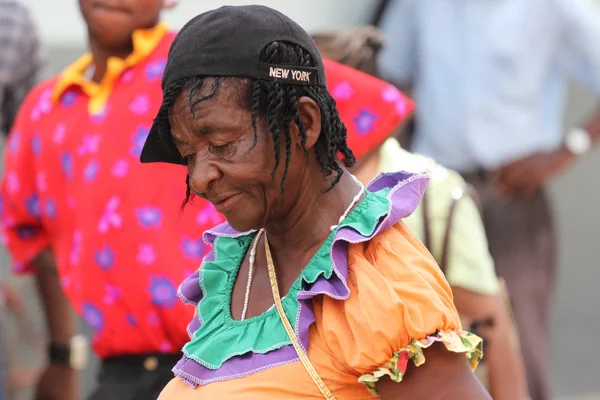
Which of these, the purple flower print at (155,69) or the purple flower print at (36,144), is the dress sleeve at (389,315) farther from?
the purple flower print at (36,144)

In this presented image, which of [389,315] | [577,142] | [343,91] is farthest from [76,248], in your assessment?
[577,142]

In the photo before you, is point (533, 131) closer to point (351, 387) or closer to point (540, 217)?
point (540, 217)

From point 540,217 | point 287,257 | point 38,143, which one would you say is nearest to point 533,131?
point 540,217

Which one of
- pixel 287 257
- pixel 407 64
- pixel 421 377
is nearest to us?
pixel 421 377

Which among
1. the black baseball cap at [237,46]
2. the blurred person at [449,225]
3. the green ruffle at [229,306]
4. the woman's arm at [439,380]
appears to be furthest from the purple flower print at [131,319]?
the woman's arm at [439,380]

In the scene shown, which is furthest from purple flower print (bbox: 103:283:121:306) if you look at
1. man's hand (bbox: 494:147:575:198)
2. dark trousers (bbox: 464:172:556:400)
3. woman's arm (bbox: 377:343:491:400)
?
man's hand (bbox: 494:147:575:198)

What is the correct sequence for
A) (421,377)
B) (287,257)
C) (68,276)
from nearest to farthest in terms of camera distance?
(421,377)
(287,257)
(68,276)

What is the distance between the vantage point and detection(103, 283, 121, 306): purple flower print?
3.95m

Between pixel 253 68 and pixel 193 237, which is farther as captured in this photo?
pixel 193 237

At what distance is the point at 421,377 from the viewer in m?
2.34

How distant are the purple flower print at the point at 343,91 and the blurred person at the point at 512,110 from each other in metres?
1.96

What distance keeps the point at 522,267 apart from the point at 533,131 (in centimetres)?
65

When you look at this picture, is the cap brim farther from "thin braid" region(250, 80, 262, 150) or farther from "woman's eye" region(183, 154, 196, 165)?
"thin braid" region(250, 80, 262, 150)

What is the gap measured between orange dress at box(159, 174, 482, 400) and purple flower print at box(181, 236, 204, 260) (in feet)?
3.94
